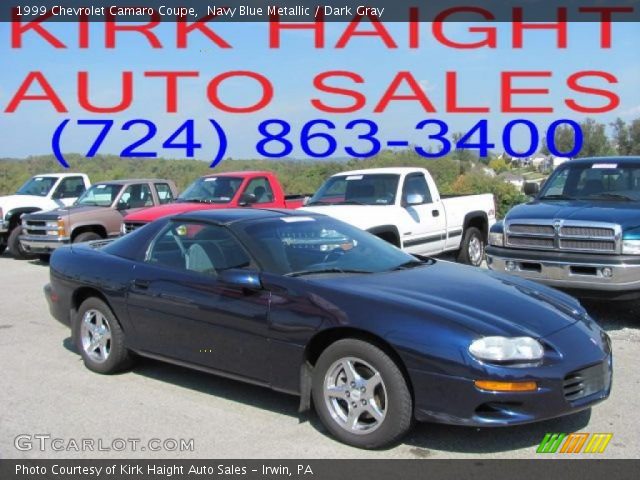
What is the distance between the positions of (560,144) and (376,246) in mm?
25971

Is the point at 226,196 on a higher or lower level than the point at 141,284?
higher

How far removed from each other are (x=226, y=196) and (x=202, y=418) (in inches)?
317

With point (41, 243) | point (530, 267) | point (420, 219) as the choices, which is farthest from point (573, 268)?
point (41, 243)

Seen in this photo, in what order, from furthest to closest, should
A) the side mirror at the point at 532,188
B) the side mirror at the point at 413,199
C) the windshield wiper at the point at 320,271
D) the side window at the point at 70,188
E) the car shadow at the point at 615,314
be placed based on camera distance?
the side window at the point at 70,188 < the side mirror at the point at 413,199 < the side mirror at the point at 532,188 < the car shadow at the point at 615,314 < the windshield wiper at the point at 320,271

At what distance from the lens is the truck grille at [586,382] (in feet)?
13.9

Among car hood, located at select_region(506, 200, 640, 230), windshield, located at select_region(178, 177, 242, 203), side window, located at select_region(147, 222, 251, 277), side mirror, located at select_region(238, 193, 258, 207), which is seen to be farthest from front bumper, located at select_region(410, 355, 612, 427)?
windshield, located at select_region(178, 177, 242, 203)

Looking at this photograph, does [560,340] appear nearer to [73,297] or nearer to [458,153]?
[73,297]

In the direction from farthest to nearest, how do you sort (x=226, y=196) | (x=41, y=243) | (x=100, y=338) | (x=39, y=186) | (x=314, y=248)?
(x=39, y=186) < (x=41, y=243) < (x=226, y=196) < (x=100, y=338) < (x=314, y=248)

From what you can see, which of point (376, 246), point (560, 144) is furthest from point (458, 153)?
point (376, 246)

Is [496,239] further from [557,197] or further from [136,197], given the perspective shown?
[136,197]

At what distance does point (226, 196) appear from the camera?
1273 centimetres

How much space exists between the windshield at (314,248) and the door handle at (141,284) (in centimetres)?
85

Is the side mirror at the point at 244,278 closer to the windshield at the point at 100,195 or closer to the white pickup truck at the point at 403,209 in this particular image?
the white pickup truck at the point at 403,209

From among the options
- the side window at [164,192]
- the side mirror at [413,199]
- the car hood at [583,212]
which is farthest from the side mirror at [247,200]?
the car hood at [583,212]
